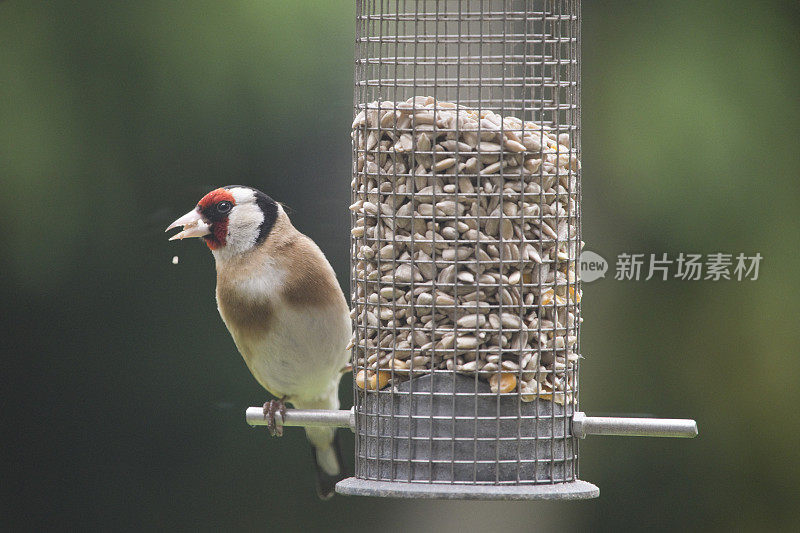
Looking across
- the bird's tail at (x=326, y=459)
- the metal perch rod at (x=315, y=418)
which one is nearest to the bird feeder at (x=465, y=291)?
the metal perch rod at (x=315, y=418)

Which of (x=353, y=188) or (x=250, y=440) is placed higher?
(x=353, y=188)

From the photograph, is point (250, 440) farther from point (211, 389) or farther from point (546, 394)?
point (546, 394)

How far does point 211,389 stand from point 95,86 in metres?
1.49

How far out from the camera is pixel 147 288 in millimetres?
4625

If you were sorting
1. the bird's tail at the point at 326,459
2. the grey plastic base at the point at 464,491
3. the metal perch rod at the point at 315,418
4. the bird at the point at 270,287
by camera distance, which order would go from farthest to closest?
1. the bird's tail at the point at 326,459
2. the bird at the point at 270,287
3. the metal perch rod at the point at 315,418
4. the grey plastic base at the point at 464,491

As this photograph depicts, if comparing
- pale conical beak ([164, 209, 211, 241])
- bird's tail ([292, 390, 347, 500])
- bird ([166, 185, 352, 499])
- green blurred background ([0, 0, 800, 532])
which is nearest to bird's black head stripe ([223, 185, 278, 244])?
bird ([166, 185, 352, 499])

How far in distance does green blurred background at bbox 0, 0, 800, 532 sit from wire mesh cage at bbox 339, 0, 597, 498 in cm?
200

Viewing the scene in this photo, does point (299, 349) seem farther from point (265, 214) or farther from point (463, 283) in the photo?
point (463, 283)

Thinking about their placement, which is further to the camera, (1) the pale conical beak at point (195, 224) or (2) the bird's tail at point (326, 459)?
(2) the bird's tail at point (326, 459)

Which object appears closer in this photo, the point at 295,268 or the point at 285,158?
the point at 295,268

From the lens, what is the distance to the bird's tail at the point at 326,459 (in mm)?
3947

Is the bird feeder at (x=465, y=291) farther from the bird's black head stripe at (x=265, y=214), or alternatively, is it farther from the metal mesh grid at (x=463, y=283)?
the bird's black head stripe at (x=265, y=214)

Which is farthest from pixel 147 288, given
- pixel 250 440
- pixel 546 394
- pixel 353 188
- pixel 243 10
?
pixel 546 394

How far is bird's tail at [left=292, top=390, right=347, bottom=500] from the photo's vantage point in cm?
395
